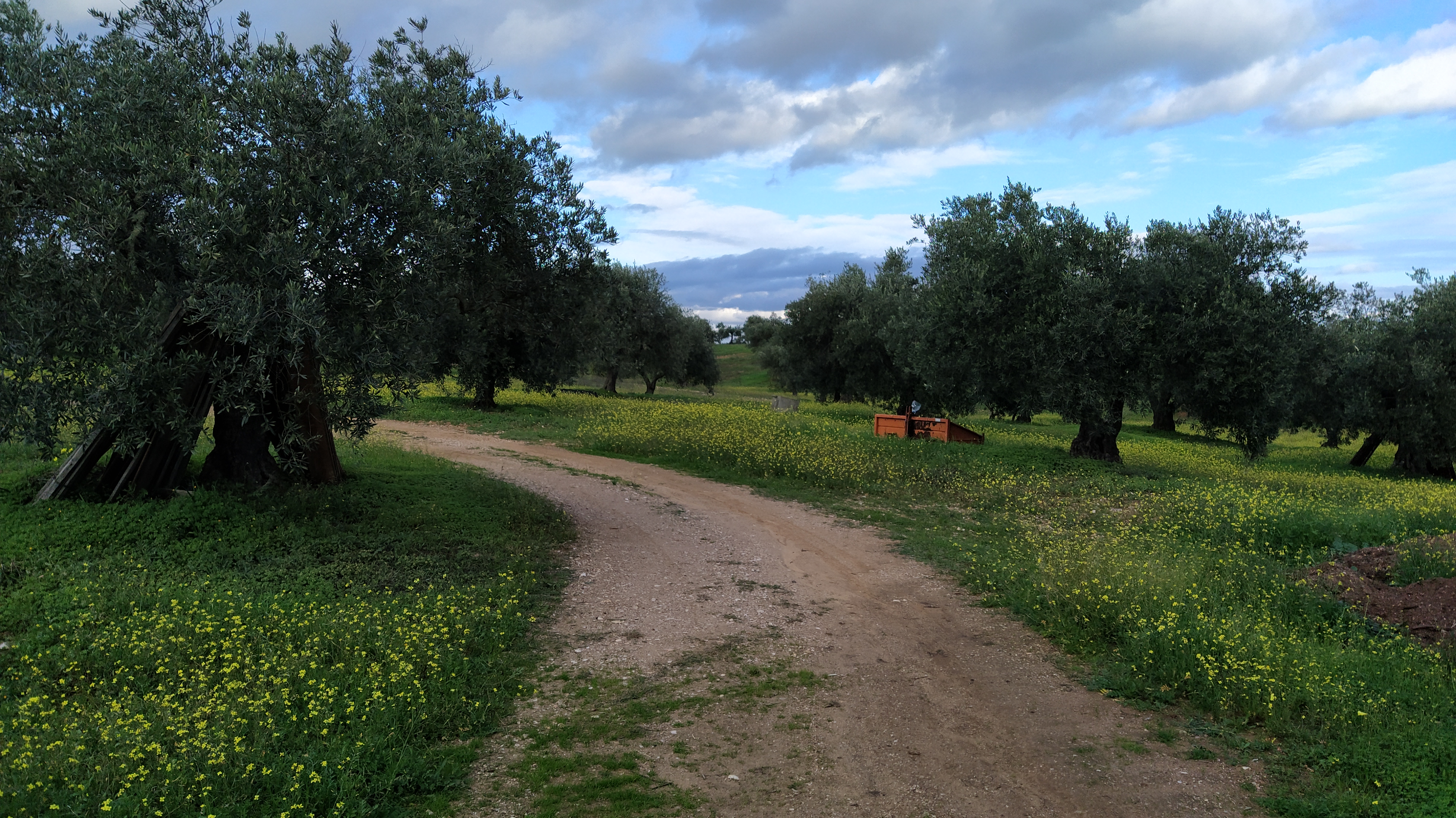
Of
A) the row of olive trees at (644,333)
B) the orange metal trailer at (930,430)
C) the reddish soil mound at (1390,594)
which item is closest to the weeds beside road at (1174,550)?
the reddish soil mound at (1390,594)

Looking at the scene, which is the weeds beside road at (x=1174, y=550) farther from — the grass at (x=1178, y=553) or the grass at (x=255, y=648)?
the grass at (x=255, y=648)

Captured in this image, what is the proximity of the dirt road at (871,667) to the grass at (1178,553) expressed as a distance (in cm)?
58

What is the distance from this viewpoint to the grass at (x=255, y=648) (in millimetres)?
5297

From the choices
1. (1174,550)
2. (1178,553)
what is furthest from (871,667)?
(1174,550)

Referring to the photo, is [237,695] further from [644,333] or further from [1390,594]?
[644,333]

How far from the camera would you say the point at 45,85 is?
949cm

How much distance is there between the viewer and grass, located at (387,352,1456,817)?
20.3 ft

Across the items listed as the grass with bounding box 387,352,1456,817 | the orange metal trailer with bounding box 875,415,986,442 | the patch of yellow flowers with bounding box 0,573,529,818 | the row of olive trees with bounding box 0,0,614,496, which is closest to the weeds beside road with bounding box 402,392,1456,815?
the grass with bounding box 387,352,1456,817

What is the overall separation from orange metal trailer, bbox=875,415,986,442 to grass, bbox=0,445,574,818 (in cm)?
1539

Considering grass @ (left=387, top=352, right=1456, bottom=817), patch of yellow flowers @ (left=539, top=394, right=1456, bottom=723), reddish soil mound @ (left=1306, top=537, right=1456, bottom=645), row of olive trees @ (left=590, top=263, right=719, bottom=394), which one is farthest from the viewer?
row of olive trees @ (left=590, top=263, right=719, bottom=394)

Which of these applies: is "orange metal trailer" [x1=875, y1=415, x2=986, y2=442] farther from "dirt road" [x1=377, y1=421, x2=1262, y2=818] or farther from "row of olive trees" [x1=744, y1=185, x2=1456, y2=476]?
"dirt road" [x1=377, y1=421, x2=1262, y2=818]

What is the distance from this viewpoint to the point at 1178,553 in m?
11.6

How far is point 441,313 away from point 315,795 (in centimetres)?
796

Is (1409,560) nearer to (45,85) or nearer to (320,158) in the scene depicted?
(320,158)
